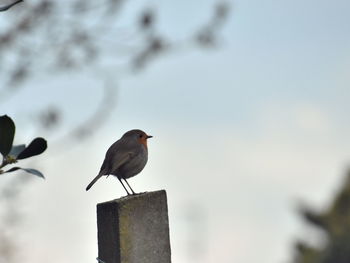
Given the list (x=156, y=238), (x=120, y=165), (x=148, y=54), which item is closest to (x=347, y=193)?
(x=148, y=54)

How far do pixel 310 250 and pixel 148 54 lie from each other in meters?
26.6

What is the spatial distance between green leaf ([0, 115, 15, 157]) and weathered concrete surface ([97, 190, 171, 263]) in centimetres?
64

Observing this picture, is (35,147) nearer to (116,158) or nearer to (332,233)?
(116,158)

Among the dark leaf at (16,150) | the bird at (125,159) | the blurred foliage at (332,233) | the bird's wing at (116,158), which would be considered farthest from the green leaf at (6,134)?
the blurred foliage at (332,233)

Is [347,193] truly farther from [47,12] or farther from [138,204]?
[138,204]

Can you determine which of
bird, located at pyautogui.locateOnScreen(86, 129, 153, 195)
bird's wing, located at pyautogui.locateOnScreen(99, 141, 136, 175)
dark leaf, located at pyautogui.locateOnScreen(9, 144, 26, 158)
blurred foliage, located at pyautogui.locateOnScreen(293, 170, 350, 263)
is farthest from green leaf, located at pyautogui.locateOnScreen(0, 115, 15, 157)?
blurred foliage, located at pyautogui.locateOnScreen(293, 170, 350, 263)

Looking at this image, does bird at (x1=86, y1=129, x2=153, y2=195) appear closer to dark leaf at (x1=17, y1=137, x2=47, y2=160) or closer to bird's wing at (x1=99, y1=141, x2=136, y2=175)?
bird's wing at (x1=99, y1=141, x2=136, y2=175)

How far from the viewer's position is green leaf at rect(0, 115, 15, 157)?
2.78 m

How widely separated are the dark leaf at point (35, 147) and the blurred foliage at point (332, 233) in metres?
28.4

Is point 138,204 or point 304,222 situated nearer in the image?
point 138,204

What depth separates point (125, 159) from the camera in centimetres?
553

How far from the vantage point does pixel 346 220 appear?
32.2 metres

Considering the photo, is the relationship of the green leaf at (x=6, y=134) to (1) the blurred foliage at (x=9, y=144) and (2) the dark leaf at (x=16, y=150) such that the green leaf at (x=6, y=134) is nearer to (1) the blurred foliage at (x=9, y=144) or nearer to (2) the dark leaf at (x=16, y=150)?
(1) the blurred foliage at (x=9, y=144)

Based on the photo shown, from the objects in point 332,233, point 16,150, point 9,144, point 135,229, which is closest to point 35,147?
point 9,144
